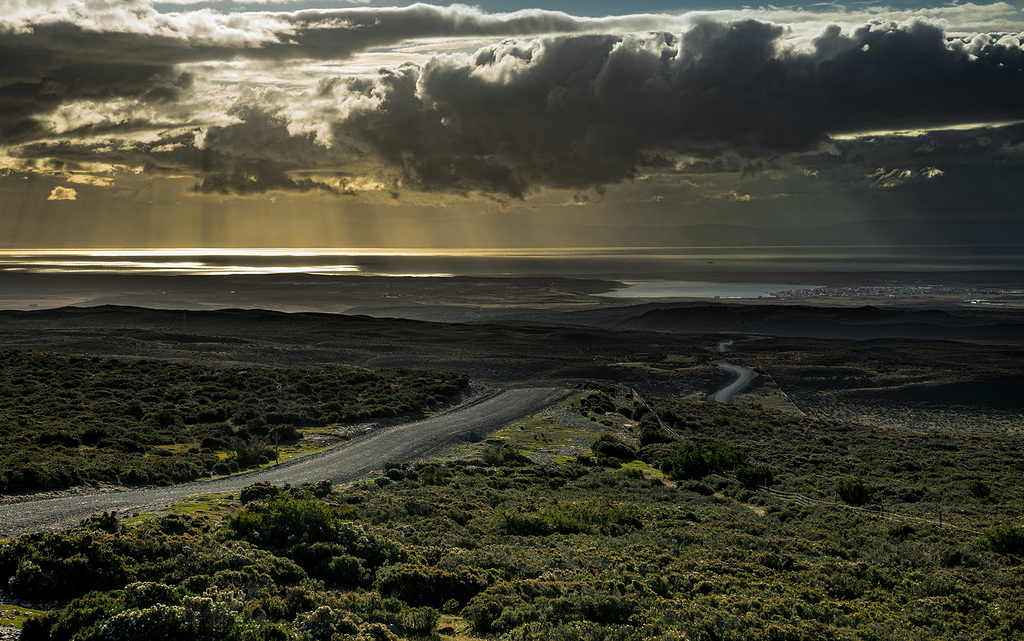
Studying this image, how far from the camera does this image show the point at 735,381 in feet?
204

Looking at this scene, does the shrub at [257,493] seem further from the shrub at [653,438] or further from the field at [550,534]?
the shrub at [653,438]

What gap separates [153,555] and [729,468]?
21.3m

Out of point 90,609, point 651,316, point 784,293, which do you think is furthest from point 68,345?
point 784,293

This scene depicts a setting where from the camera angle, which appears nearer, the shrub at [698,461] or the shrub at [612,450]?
the shrub at [698,461]

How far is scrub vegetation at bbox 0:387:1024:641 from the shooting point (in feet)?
32.9

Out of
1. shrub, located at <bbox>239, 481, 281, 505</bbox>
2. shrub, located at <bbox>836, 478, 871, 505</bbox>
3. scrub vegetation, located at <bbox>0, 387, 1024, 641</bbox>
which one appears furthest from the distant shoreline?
shrub, located at <bbox>239, 481, 281, 505</bbox>

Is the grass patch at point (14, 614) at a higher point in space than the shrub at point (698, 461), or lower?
higher

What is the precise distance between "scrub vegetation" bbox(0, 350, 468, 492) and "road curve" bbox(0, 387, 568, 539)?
4.33 feet

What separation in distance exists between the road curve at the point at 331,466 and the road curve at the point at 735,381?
17333 millimetres

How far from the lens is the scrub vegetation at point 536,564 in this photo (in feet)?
32.9

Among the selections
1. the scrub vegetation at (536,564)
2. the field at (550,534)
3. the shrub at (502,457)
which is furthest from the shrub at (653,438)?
the scrub vegetation at (536,564)

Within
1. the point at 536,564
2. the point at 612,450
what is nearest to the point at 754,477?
the point at 612,450

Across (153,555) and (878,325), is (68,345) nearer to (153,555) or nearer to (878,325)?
(153,555)

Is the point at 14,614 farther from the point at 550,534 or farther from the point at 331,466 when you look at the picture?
the point at 331,466
